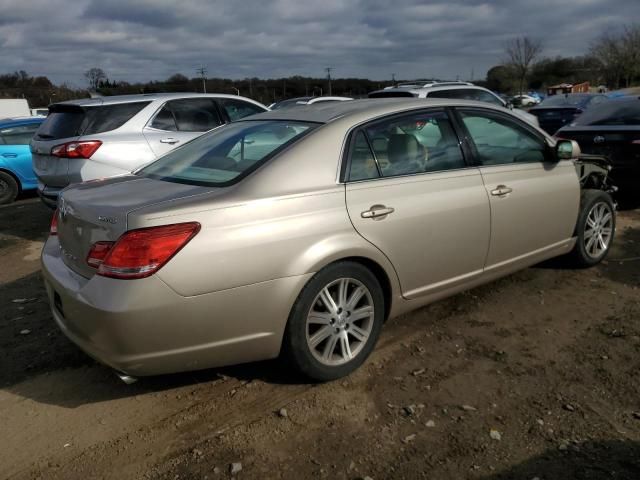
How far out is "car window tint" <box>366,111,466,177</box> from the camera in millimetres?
3469

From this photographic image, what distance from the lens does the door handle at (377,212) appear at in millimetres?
3199

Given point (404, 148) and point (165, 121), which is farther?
point (165, 121)

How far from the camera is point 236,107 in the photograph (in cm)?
803

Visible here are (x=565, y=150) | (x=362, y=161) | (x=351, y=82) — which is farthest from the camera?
(x=351, y=82)

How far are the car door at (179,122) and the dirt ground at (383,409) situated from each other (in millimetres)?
3195

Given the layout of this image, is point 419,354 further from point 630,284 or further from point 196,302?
point 630,284

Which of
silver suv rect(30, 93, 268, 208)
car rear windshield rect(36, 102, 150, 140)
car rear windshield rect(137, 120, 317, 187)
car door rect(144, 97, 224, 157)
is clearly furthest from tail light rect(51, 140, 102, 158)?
car rear windshield rect(137, 120, 317, 187)

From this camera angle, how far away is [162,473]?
8.37ft

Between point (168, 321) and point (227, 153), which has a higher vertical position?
point (227, 153)

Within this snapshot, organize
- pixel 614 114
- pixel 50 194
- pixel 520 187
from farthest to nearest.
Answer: pixel 614 114
pixel 50 194
pixel 520 187

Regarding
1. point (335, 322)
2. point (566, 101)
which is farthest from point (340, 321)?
point (566, 101)

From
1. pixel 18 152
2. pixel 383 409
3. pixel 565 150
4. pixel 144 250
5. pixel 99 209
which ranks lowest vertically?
pixel 383 409

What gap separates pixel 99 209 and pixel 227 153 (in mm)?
979

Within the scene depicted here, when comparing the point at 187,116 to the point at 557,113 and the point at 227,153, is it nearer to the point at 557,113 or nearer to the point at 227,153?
the point at 227,153
